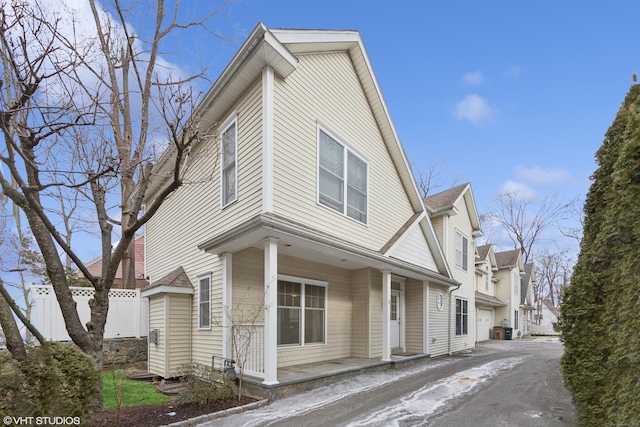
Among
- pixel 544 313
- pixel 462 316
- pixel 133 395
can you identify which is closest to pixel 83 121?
pixel 133 395

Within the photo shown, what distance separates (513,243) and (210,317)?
36.0 meters

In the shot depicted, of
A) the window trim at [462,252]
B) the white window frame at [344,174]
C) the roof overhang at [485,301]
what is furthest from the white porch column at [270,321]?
the roof overhang at [485,301]

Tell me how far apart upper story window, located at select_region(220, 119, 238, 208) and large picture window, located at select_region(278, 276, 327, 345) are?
2258mm

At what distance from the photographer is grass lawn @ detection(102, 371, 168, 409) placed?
7.13 m

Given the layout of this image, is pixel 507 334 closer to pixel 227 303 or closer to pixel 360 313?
pixel 360 313

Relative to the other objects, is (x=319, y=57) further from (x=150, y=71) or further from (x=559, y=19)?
(x=559, y=19)

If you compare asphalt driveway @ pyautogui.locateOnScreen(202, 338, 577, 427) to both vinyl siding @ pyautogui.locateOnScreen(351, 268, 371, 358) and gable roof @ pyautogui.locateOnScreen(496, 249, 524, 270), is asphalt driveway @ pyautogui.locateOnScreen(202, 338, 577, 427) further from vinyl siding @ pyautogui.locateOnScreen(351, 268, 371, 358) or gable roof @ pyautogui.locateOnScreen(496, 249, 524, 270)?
gable roof @ pyautogui.locateOnScreen(496, 249, 524, 270)

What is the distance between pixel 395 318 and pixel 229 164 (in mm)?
7632

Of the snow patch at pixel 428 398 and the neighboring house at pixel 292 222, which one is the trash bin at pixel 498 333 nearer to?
the neighboring house at pixel 292 222

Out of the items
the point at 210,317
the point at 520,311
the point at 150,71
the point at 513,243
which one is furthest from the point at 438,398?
the point at 513,243

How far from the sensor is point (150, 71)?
8.48 metres

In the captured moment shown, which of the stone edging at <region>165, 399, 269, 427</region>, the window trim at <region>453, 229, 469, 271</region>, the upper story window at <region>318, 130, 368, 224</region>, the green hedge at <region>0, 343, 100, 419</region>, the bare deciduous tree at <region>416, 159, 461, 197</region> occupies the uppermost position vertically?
the bare deciduous tree at <region>416, 159, 461, 197</region>

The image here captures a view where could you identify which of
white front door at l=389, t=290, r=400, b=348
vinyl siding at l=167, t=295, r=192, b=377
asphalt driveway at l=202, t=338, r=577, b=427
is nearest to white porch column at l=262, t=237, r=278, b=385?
asphalt driveway at l=202, t=338, r=577, b=427

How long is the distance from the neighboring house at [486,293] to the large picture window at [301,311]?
1610 centimetres
